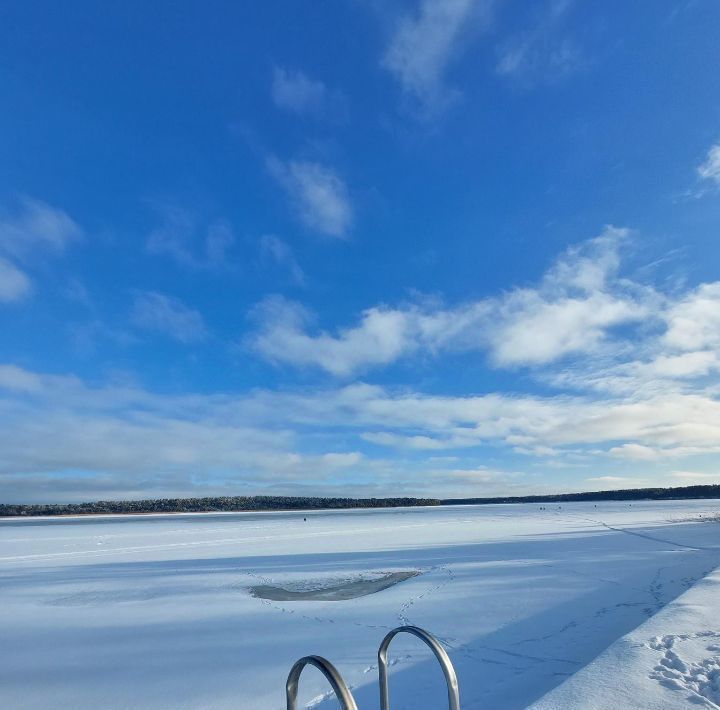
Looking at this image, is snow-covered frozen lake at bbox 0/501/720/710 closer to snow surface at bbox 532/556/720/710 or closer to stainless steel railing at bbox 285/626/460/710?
snow surface at bbox 532/556/720/710

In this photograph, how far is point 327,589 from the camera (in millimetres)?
8039

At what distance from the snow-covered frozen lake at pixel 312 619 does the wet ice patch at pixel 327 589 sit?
0.19 ft

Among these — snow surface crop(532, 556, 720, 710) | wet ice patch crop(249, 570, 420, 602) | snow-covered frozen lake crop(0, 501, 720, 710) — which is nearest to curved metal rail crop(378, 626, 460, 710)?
snow surface crop(532, 556, 720, 710)

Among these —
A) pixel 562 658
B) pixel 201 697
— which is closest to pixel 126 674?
pixel 201 697

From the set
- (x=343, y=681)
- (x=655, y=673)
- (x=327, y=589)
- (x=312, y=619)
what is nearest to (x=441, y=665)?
(x=343, y=681)

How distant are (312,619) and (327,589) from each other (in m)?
1.80

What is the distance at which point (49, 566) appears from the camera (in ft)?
35.9

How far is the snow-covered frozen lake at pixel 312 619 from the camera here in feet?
14.2

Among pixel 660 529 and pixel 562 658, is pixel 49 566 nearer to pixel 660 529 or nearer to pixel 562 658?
pixel 562 658

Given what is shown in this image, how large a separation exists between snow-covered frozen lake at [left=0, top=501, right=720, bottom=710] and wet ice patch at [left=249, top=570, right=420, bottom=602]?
0.19 ft

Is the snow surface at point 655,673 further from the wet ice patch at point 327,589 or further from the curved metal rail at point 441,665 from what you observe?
the wet ice patch at point 327,589

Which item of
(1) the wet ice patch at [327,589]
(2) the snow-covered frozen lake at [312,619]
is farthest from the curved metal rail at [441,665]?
(1) the wet ice patch at [327,589]

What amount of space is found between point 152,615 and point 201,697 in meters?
2.85

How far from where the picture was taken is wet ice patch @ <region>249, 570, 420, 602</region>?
297 inches
